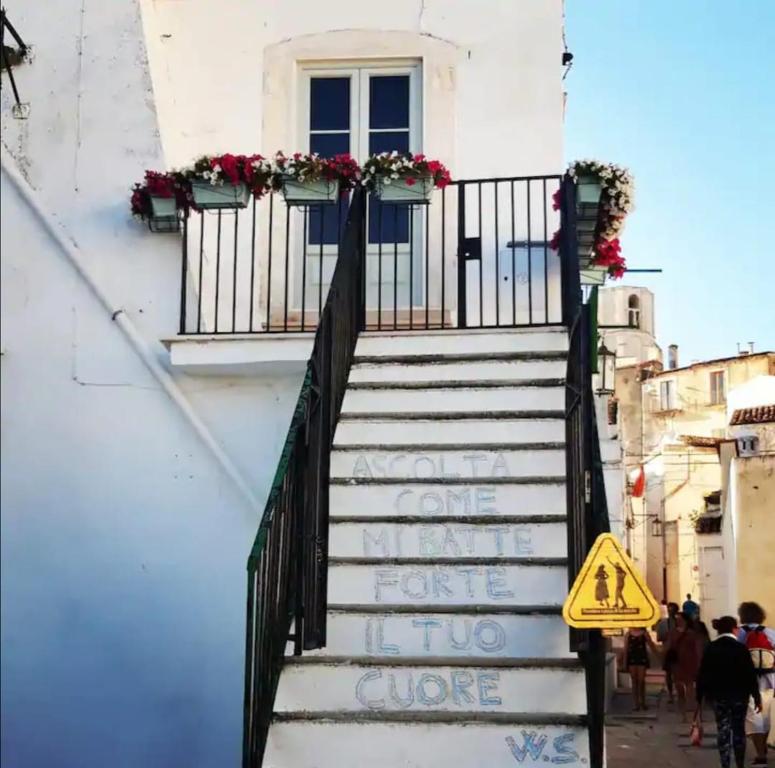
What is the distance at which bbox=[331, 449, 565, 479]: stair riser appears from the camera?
672 cm

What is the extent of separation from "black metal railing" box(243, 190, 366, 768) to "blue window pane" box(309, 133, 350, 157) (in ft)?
10.1

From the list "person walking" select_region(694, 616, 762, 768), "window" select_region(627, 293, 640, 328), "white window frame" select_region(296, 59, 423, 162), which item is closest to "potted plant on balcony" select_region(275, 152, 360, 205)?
"white window frame" select_region(296, 59, 423, 162)

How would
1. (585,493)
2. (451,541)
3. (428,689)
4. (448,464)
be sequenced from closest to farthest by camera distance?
(428,689), (585,493), (451,541), (448,464)

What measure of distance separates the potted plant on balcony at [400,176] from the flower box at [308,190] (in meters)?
0.23

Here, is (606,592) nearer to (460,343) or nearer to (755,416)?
(460,343)

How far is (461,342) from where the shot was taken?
25.5 feet

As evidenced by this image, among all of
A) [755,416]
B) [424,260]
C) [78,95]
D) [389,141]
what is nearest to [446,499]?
[424,260]

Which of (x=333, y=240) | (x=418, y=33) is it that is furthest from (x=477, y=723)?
(x=418, y=33)

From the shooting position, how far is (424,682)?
5.49 m

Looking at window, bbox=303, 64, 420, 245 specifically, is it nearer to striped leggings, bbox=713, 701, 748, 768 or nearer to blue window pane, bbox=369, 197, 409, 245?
blue window pane, bbox=369, 197, 409, 245

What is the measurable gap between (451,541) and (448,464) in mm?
591

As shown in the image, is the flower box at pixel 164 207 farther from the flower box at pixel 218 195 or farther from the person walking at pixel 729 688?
the person walking at pixel 729 688

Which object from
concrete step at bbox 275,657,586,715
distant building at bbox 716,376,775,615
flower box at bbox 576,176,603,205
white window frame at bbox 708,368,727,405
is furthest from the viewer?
white window frame at bbox 708,368,727,405

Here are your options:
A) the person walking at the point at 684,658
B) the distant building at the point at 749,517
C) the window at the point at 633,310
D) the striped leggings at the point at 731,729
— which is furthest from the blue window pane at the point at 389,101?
the window at the point at 633,310
